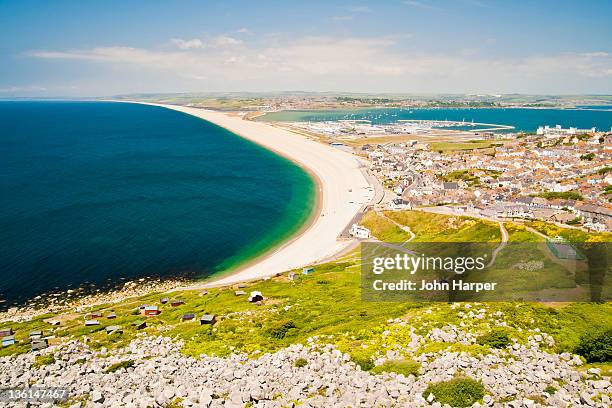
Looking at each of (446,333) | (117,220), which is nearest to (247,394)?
(446,333)

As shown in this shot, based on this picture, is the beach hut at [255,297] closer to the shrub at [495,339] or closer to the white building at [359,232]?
the shrub at [495,339]

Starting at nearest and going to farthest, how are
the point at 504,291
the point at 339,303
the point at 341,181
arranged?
1. the point at 504,291
2. the point at 339,303
3. the point at 341,181

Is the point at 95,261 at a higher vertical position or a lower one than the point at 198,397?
lower

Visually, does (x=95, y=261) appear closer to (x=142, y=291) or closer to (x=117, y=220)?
(x=142, y=291)

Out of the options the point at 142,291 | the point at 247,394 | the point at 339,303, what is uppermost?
the point at 247,394

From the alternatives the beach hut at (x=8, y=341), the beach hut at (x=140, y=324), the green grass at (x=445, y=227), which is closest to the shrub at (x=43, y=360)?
the beach hut at (x=8, y=341)

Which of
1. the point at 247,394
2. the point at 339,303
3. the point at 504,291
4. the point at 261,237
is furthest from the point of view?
the point at 261,237
